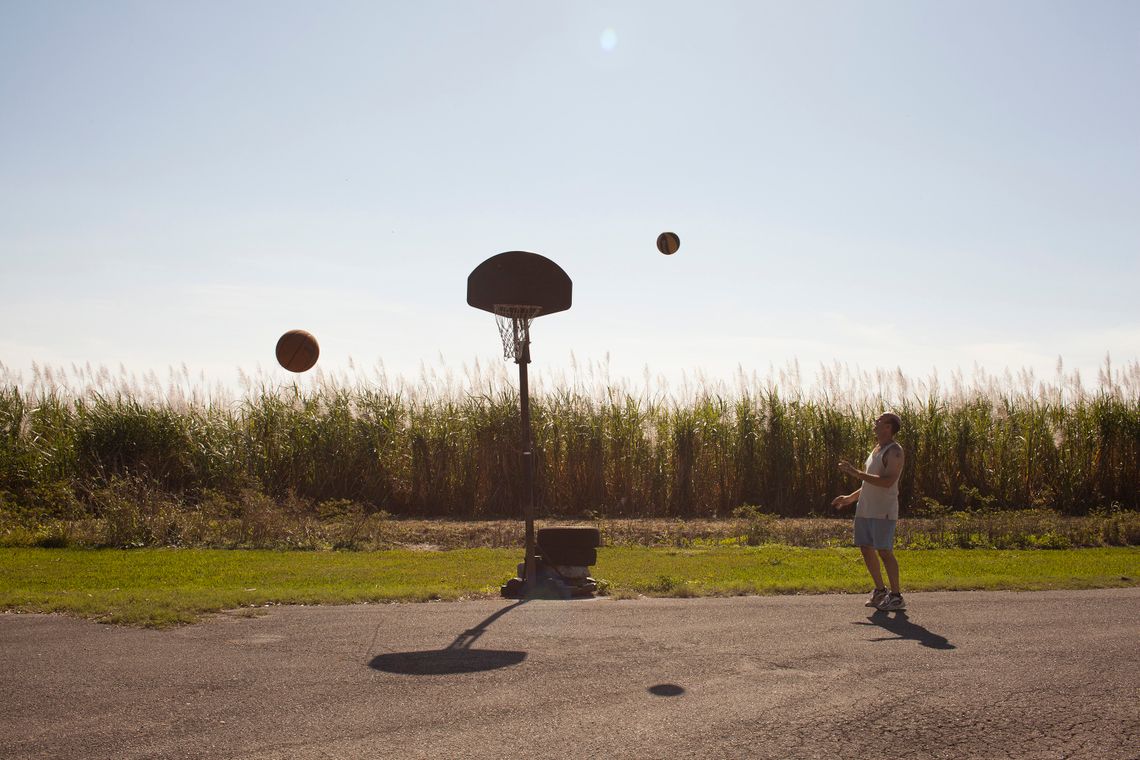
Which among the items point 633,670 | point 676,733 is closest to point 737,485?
point 633,670

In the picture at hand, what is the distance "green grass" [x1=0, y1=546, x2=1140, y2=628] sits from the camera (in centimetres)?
936

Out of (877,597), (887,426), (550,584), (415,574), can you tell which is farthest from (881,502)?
(415,574)

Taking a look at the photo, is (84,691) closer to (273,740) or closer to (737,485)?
(273,740)

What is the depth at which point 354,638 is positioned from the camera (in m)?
7.57

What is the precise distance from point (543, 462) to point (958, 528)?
806 cm

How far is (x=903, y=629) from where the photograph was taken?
26.7 feet

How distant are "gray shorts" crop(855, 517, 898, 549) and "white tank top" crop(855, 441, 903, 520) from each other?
49 millimetres

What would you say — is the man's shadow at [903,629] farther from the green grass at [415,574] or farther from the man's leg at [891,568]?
the green grass at [415,574]

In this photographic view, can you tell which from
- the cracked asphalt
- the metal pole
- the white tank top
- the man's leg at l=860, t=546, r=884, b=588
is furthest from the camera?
the metal pole

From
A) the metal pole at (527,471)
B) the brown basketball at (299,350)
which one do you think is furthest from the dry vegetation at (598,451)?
the metal pole at (527,471)

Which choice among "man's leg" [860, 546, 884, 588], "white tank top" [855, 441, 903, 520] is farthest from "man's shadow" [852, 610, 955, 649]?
"white tank top" [855, 441, 903, 520]

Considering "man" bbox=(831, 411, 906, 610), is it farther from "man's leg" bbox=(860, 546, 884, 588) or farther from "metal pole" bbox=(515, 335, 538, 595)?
"metal pole" bbox=(515, 335, 538, 595)

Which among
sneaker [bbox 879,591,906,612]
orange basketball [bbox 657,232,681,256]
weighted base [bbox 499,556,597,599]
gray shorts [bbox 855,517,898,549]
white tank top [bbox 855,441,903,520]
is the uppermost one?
orange basketball [bbox 657,232,681,256]

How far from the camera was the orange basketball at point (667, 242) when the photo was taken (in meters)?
14.3
